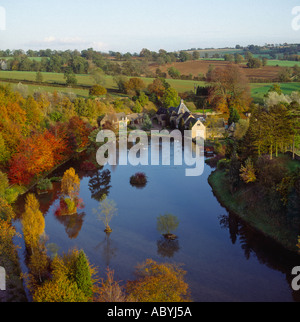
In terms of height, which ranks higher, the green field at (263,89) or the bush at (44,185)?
the green field at (263,89)

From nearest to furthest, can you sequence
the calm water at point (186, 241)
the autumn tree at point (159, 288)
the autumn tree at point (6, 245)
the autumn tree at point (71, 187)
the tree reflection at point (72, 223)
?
the autumn tree at point (159, 288)
the calm water at point (186, 241)
the autumn tree at point (6, 245)
the tree reflection at point (72, 223)
the autumn tree at point (71, 187)

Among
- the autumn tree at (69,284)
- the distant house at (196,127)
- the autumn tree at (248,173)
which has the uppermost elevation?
the distant house at (196,127)

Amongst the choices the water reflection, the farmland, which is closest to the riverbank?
the water reflection

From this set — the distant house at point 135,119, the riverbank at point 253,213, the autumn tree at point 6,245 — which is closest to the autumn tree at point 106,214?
the autumn tree at point 6,245

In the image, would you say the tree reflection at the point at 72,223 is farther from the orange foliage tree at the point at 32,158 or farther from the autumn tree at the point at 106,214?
the orange foliage tree at the point at 32,158

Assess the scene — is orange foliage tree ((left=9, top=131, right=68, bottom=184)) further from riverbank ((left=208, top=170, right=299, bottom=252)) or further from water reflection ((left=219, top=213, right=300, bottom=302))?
water reflection ((left=219, top=213, right=300, bottom=302))

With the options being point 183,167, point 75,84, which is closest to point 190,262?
point 183,167

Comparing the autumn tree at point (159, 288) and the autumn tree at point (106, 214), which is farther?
the autumn tree at point (106, 214)
